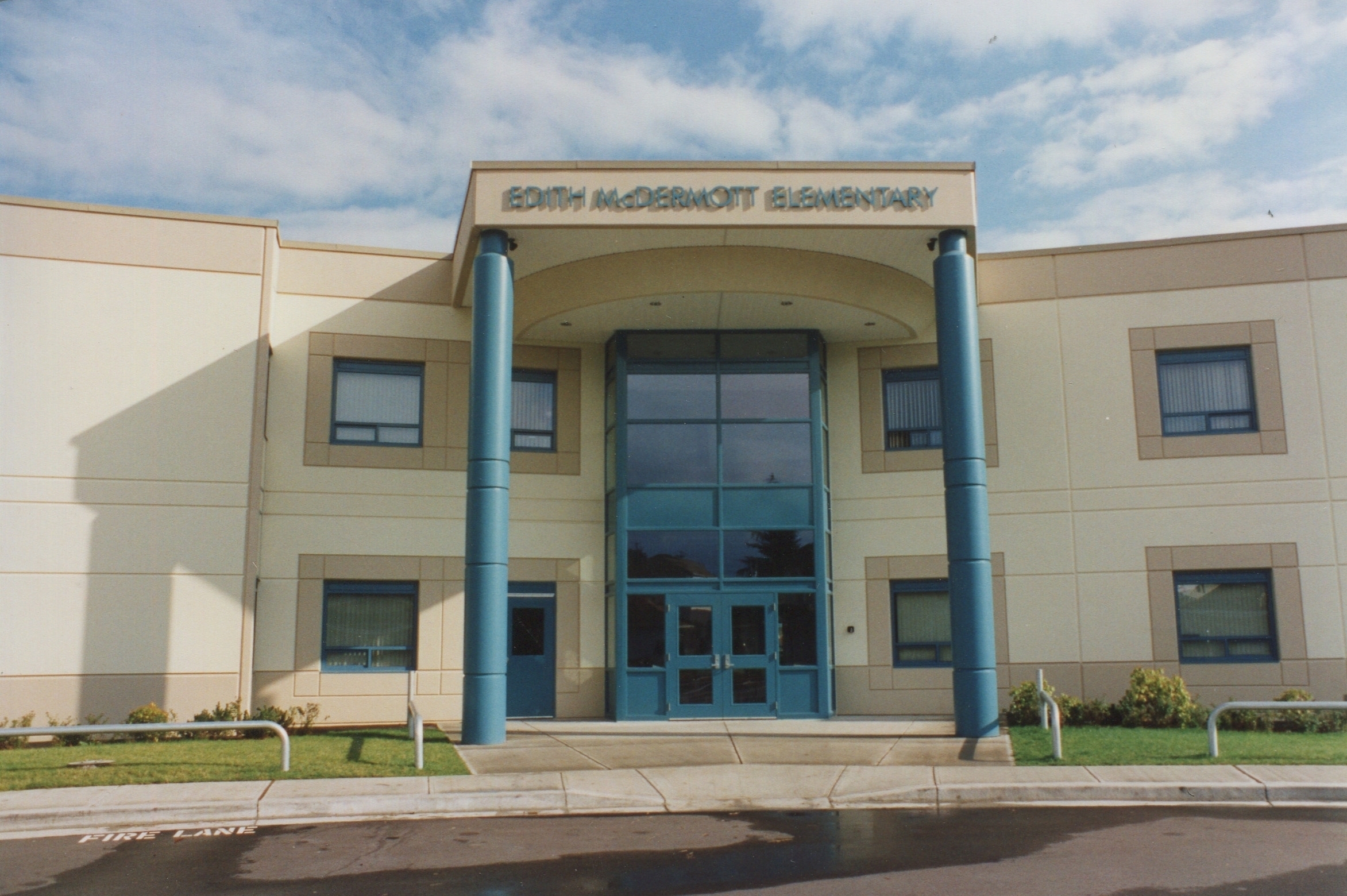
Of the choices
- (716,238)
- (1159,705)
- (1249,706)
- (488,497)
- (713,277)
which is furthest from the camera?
(713,277)

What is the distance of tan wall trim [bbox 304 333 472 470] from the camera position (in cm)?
1870

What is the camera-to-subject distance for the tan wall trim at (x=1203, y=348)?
18.5m

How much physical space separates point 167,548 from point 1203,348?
667 inches

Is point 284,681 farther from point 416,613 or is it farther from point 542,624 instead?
point 542,624

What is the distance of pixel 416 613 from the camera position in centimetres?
1872

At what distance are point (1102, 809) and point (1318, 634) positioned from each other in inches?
349

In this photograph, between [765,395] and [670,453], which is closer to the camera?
[670,453]

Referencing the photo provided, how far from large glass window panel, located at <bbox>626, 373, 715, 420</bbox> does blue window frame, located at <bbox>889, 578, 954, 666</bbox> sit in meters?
4.46

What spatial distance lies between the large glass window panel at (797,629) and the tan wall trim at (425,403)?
5771mm

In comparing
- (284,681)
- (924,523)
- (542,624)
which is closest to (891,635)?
(924,523)

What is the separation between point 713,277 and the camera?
17.7 m

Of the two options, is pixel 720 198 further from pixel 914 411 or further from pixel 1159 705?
pixel 1159 705

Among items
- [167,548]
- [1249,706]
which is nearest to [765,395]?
[1249,706]

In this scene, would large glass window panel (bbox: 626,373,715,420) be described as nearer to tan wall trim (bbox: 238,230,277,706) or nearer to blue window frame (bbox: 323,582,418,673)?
blue window frame (bbox: 323,582,418,673)
